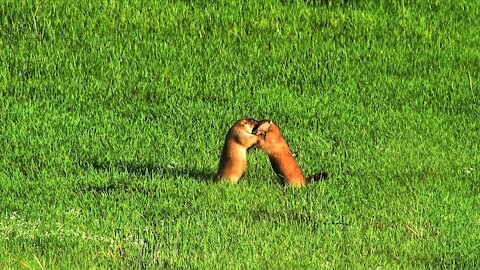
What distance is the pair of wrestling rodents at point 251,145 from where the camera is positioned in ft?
23.9

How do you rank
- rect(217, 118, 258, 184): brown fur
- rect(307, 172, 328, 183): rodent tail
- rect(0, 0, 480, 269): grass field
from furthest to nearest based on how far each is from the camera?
rect(307, 172, 328, 183): rodent tail
rect(217, 118, 258, 184): brown fur
rect(0, 0, 480, 269): grass field

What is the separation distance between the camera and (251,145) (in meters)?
7.34

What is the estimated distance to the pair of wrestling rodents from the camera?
7.27 meters

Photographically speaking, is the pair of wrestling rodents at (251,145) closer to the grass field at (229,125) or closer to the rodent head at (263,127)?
the rodent head at (263,127)

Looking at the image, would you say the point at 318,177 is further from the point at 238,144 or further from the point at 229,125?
the point at 229,125

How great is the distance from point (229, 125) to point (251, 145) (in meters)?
2.04

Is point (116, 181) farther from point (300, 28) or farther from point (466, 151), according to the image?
point (300, 28)

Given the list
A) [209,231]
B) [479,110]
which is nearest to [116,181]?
[209,231]

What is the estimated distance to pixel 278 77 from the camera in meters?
10.6

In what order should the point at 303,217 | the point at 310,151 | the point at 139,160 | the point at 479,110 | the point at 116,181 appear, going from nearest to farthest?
the point at 303,217 → the point at 116,181 → the point at 139,160 → the point at 310,151 → the point at 479,110

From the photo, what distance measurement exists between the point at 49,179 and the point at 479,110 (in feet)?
14.9

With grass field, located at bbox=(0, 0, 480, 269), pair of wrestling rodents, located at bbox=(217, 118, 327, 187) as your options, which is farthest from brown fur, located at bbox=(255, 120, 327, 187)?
grass field, located at bbox=(0, 0, 480, 269)

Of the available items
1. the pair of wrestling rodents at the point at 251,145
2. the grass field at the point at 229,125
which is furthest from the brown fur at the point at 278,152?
the grass field at the point at 229,125

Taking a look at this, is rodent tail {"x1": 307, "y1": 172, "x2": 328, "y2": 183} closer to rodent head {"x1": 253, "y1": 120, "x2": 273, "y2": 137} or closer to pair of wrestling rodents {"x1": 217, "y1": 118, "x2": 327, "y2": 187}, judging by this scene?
pair of wrestling rodents {"x1": 217, "y1": 118, "x2": 327, "y2": 187}
